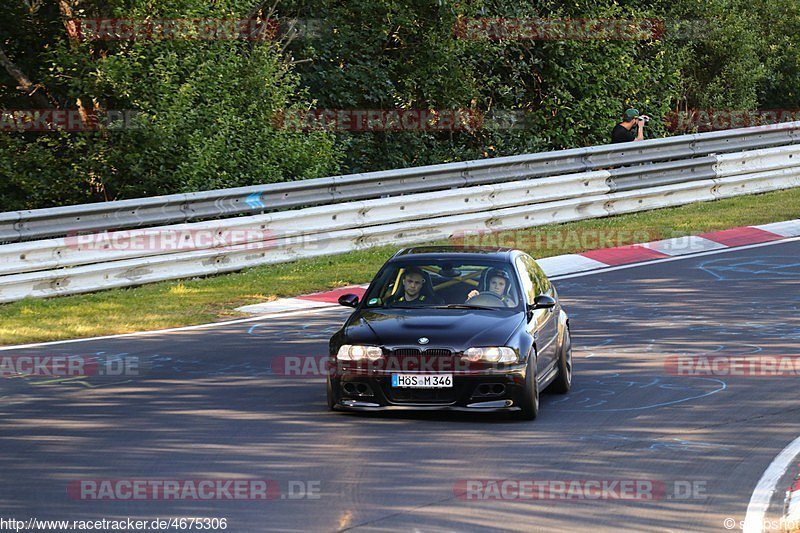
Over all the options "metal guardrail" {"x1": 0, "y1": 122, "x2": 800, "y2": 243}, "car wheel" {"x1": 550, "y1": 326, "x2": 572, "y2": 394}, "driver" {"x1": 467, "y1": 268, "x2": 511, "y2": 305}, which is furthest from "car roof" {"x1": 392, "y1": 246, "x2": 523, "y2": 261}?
"metal guardrail" {"x1": 0, "y1": 122, "x2": 800, "y2": 243}

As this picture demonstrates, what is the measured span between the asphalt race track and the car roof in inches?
54.3

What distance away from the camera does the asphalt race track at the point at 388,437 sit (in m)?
8.09

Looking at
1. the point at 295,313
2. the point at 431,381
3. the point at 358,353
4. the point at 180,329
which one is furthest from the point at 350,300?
the point at 295,313

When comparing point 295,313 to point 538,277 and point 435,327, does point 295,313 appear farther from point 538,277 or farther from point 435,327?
point 435,327

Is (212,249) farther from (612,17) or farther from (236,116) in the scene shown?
(612,17)

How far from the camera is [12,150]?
20672 mm

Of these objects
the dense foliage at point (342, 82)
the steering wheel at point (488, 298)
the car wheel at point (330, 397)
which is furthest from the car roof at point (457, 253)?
the dense foliage at point (342, 82)

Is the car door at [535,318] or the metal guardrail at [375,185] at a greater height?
the metal guardrail at [375,185]

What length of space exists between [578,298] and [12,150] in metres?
9.33

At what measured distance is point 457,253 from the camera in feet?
40.0

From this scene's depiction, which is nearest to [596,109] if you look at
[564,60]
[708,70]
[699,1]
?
[564,60]

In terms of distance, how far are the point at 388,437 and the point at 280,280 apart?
8237mm

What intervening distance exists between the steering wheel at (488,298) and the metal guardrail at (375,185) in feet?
24.5

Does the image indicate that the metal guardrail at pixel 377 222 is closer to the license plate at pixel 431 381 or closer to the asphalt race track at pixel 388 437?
the asphalt race track at pixel 388 437
